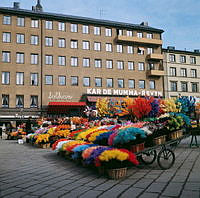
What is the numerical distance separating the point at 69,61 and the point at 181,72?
23413 mm

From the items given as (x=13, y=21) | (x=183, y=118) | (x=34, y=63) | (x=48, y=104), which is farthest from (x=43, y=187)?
(x=13, y=21)

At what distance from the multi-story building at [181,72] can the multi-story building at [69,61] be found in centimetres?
255

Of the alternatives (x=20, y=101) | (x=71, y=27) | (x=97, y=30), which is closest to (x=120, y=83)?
(x=97, y=30)

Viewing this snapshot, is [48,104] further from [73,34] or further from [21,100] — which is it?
[73,34]

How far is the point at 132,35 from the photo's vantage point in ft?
138

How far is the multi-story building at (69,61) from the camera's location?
115 ft

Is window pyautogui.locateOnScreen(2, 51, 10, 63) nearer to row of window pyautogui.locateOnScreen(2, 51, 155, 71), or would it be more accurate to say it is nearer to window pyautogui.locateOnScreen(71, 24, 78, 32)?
row of window pyautogui.locateOnScreen(2, 51, 155, 71)

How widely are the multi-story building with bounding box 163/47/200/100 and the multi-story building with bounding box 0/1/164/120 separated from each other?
2552 mm

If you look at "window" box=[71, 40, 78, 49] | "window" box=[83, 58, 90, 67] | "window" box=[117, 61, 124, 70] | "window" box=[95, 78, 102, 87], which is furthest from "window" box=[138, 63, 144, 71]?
"window" box=[71, 40, 78, 49]

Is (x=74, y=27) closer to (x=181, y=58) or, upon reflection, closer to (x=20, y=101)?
(x=20, y=101)

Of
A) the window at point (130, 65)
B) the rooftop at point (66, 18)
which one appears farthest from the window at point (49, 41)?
the window at point (130, 65)

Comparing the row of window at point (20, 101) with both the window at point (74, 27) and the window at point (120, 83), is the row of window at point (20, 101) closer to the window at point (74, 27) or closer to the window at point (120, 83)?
the window at point (74, 27)

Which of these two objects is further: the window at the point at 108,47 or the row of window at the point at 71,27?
the window at the point at 108,47

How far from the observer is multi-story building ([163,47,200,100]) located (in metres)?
44.8
